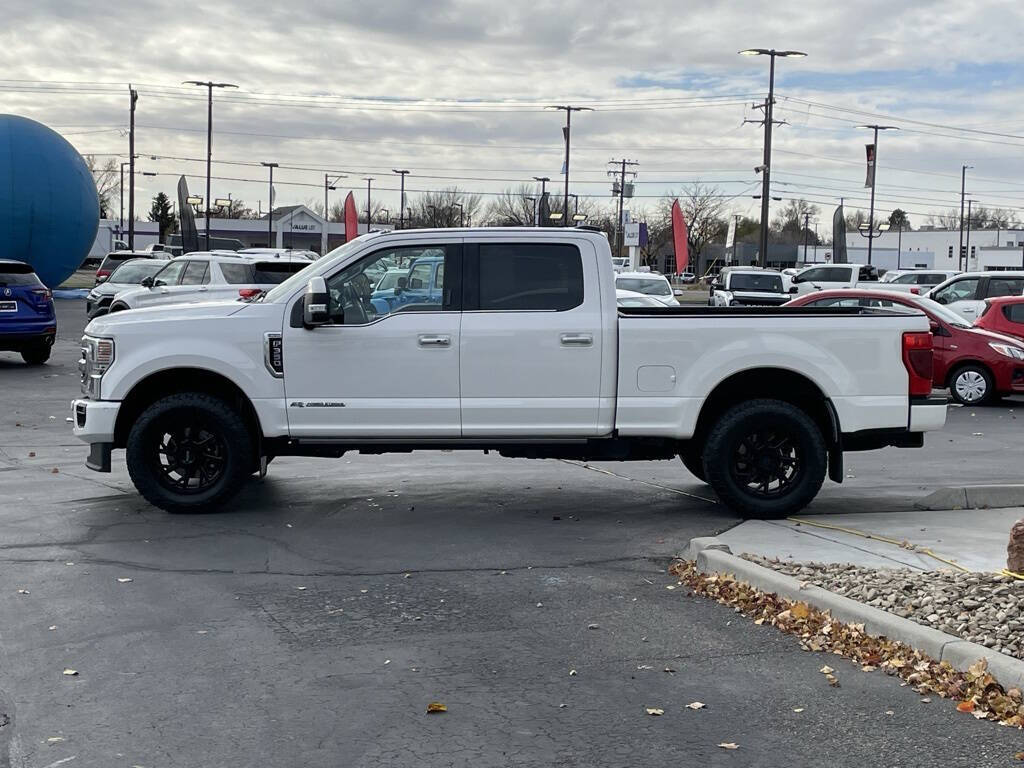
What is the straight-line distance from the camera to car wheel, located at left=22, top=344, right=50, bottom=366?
22.1m

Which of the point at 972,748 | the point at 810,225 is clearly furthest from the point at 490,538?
the point at 810,225

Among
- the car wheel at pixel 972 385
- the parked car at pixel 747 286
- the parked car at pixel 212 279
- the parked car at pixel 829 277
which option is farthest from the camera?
the parked car at pixel 829 277

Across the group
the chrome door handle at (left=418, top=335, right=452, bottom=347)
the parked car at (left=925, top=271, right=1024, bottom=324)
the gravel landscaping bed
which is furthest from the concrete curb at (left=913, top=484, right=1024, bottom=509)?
the parked car at (left=925, top=271, right=1024, bottom=324)

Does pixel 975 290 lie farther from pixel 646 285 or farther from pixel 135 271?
pixel 135 271

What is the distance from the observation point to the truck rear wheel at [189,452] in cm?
946

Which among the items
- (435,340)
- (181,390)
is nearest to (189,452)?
(181,390)

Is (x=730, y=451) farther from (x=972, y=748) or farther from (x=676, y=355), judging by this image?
(x=972, y=748)

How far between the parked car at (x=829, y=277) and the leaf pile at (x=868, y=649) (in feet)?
100

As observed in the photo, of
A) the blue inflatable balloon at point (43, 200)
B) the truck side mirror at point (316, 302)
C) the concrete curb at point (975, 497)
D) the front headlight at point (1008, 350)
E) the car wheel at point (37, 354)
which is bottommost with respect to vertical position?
the concrete curb at point (975, 497)

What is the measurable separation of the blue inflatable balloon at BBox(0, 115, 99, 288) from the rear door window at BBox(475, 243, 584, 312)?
36057mm

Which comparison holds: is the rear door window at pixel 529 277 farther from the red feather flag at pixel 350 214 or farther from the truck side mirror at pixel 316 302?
the red feather flag at pixel 350 214

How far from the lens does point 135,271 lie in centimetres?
3066

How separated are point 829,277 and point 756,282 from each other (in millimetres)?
4827

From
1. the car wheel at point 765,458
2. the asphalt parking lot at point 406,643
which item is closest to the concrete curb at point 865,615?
the asphalt parking lot at point 406,643
